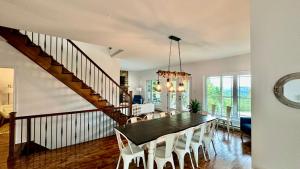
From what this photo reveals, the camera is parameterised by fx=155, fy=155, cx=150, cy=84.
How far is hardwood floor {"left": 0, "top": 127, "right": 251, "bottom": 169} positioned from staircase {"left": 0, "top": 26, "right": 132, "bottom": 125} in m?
1.20

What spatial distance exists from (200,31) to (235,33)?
78cm

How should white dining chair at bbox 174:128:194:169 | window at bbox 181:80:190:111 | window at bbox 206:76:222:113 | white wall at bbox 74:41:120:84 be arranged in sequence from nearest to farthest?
white dining chair at bbox 174:128:194:169, white wall at bbox 74:41:120:84, window at bbox 206:76:222:113, window at bbox 181:80:190:111

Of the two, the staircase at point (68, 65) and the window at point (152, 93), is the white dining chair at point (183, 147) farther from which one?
the window at point (152, 93)

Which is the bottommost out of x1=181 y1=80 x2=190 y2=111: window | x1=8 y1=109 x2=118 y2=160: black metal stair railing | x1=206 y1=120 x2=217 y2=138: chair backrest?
x1=8 y1=109 x2=118 y2=160: black metal stair railing

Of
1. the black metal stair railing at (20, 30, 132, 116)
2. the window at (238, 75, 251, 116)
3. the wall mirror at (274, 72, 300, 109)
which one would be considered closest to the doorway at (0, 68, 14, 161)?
the black metal stair railing at (20, 30, 132, 116)

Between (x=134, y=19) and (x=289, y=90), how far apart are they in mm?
2290

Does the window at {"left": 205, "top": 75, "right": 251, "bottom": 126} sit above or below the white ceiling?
below

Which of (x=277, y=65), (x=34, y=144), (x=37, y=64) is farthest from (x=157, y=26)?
(x=34, y=144)

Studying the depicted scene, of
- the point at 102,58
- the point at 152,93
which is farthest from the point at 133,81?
the point at 102,58

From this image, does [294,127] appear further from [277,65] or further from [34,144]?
[34,144]

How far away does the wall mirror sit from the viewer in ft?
4.00

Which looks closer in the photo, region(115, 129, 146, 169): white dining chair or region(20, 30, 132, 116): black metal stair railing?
region(115, 129, 146, 169): white dining chair

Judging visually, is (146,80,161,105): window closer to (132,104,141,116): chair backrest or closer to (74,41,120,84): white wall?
(132,104,141,116): chair backrest

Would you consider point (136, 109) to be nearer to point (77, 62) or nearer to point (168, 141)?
point (77, 62)
